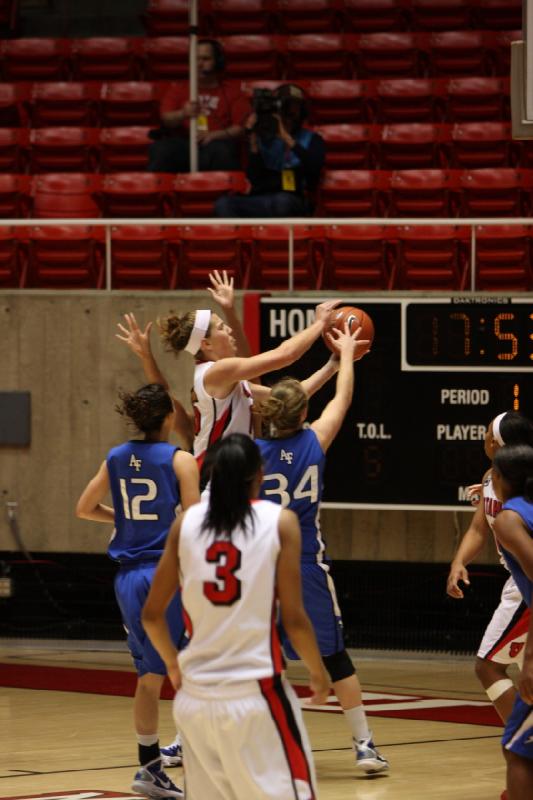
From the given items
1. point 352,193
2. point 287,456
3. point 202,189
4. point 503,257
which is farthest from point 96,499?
point 352,193

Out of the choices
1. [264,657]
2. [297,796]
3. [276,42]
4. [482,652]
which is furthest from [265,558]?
[276,42]

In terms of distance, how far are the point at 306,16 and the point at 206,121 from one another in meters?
2.80

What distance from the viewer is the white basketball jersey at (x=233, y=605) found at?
4.22m

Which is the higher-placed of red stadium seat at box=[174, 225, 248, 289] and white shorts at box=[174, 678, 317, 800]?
red stadium seat at box=[174, 225, 248, 289]

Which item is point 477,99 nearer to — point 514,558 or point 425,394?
point 425,394

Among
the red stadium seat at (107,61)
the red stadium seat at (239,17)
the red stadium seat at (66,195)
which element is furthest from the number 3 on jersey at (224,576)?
the red stadium seat at (239,17)

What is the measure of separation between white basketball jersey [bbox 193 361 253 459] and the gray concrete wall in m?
4.26

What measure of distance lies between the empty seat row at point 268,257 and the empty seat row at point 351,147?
2.12 m

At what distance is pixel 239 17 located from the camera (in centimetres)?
1593

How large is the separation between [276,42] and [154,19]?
5.51ft

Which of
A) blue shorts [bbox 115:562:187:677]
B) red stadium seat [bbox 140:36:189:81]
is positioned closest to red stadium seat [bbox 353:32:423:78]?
red stadium seat [bbox 140:36:189:81]

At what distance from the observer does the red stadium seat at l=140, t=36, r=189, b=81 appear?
15.5 metres

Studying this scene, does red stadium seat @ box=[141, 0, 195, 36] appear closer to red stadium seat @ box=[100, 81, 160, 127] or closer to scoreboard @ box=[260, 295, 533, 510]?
red stadium seat @ box=[100, 81, 160, 127]

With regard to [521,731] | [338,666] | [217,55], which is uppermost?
[217,55]
